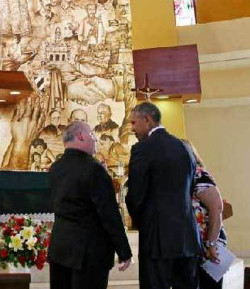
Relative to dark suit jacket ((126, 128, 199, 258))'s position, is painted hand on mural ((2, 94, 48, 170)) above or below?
above

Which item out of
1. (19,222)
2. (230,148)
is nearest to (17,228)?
(19,222)

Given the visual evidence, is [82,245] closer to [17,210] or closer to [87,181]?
[87,181]

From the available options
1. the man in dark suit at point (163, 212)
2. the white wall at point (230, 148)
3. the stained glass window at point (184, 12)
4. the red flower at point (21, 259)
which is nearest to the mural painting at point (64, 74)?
the white wall at point (230, 148)

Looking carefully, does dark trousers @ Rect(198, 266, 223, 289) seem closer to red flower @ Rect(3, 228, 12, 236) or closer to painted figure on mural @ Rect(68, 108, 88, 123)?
red flower @ Rect(3, 228, 12, 236)

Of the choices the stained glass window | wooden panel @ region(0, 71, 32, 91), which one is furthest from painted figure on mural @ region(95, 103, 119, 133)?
the stained glass window

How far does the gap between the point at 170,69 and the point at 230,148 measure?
7.87 ft

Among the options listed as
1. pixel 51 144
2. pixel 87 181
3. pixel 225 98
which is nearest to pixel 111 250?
pixel 87 181

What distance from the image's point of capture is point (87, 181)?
101 inches

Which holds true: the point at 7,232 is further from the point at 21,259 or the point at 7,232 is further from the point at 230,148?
the point at 230,148

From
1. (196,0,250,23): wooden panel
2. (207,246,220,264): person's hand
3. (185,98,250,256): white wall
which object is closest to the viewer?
(207,246,220,264): person's hand

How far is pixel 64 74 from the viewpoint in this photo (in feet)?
25.4

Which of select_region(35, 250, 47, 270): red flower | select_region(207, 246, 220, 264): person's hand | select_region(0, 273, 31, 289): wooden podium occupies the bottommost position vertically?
select_region(35, 250, 47, 270): red flower

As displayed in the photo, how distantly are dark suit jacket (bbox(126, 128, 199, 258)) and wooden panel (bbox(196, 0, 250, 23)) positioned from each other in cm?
823

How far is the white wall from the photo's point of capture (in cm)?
889
